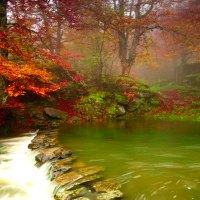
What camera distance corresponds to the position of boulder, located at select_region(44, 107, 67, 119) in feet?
51.3

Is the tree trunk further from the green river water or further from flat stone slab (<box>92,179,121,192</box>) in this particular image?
flat stone slab (<box>92,179,121,192</box>)

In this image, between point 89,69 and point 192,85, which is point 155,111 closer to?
point 89,69

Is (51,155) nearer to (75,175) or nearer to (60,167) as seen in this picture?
(60,167)

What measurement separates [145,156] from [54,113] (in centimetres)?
851

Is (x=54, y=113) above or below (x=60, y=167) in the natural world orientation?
above

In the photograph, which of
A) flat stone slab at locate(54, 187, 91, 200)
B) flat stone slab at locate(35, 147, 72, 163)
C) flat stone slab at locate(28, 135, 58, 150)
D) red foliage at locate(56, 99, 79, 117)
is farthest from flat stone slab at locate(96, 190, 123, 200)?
red foliage at locate(56, 99, 79, 117)

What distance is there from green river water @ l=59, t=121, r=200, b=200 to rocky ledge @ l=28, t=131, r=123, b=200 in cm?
28

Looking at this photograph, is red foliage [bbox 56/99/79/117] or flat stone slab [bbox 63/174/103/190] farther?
red foliage [bbox 56/99/79/117]

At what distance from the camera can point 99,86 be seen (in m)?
19.6

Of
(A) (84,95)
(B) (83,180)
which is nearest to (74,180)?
(B) (83,180)

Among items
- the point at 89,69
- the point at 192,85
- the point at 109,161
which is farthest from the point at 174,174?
the point at 192,85

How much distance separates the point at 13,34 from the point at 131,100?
8.95m

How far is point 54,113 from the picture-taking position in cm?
1584

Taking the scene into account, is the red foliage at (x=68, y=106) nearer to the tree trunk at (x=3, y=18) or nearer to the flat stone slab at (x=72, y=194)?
the tree trunk at (x=3, y=18)
